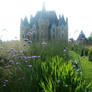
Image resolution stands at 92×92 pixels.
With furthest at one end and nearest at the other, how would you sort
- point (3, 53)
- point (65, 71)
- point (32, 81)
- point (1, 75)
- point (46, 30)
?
point (46, 30) < point (3, 53) < point (1, 75) < point (32, 81) < point (65, 71)

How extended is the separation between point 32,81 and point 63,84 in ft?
2.39

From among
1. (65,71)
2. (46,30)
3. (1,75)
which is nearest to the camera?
(65,71)

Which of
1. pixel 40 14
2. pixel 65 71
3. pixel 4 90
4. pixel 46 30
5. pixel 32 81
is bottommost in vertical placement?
pixel 4 90

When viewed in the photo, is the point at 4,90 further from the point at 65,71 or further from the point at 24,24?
the point at 24,24

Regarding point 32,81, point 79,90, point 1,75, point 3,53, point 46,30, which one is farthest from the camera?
point 46,30

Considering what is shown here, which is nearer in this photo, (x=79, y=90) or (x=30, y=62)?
(x=79, y=90)

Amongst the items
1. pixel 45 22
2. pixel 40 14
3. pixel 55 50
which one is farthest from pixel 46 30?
pixel 55 50

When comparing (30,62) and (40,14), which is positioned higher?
(40,14)

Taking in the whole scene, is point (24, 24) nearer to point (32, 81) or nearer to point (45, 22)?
point (45, 22)

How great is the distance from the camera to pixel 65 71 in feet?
9.42

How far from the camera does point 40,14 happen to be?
71.9 ft

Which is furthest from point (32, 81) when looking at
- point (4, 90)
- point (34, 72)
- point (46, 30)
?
point (46, 30)

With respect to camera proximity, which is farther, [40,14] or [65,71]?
[40,14]

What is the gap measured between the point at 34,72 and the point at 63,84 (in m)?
0.75
